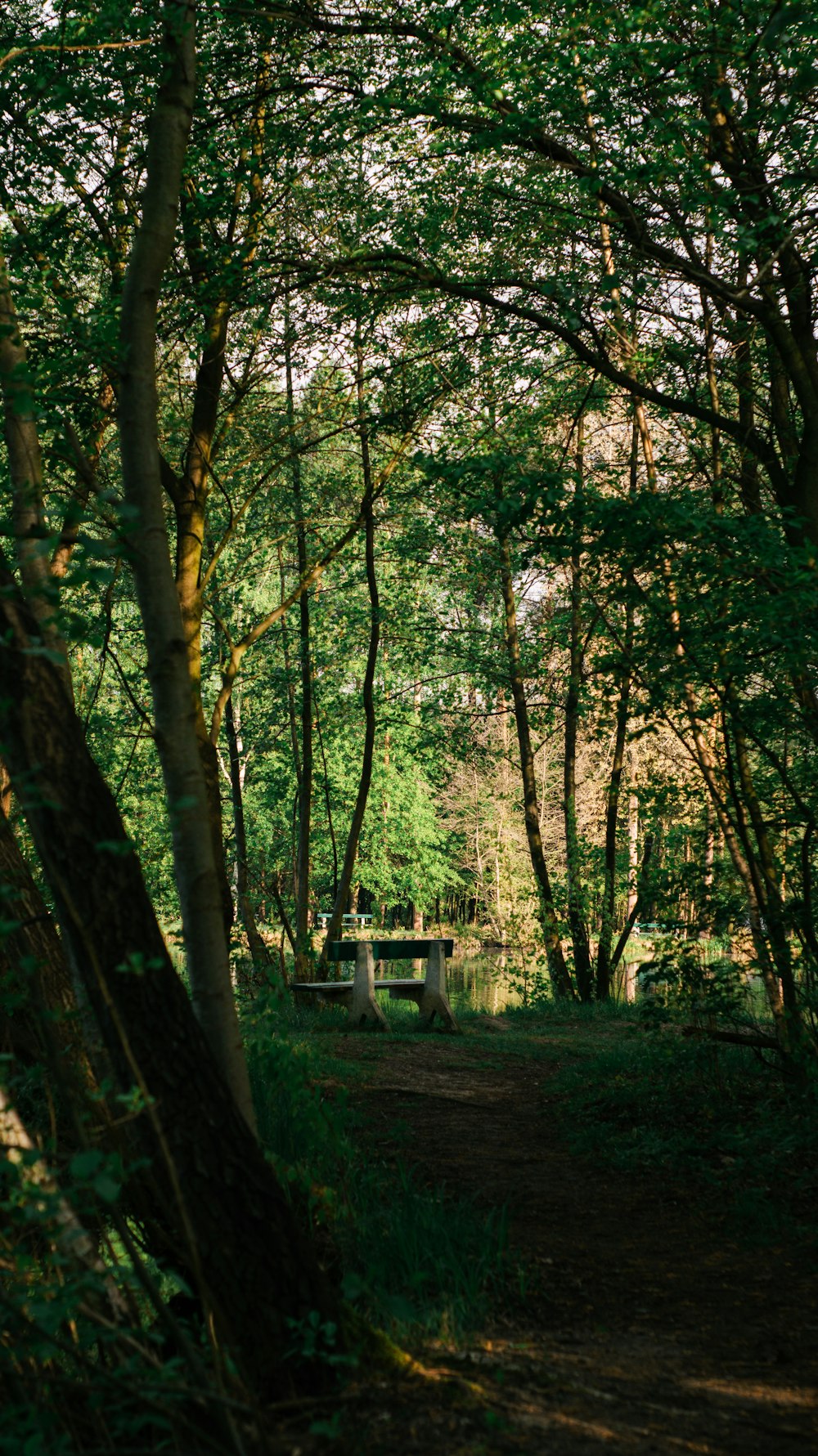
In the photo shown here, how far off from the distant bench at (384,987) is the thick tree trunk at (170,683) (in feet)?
23.5

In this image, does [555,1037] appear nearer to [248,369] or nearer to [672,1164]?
[672,1164]

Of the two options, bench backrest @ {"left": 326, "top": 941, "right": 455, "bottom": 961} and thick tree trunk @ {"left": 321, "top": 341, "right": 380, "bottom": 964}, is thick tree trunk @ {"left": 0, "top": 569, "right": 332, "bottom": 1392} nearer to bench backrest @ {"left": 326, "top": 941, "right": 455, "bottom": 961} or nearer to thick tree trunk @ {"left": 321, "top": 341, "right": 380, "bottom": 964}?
bench backrest @ {"left": 326, "top": 941, "right": 455, "bottom": 961}

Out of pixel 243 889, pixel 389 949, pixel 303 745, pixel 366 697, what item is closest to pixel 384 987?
pixel 389 949

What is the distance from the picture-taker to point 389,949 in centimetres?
1095

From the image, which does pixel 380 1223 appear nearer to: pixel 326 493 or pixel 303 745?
pixel 303 745

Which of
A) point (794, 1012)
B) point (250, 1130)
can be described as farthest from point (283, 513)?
point (250, 1130)

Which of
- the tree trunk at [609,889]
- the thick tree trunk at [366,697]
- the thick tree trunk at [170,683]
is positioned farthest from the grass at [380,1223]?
the tree trunk at [609,889]

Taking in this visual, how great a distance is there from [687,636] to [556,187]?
386cm

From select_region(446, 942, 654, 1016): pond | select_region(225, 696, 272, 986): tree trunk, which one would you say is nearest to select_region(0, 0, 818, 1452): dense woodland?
select_region(225, 696, 272, 986): tree trunk

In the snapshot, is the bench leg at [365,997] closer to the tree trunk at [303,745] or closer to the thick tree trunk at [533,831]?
the tree trunk at [303,745]

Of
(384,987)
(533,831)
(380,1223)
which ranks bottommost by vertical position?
(380,1223)

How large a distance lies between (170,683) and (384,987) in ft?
26.3

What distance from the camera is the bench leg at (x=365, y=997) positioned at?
10.5 meters

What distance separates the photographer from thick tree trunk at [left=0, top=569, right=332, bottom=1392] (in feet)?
9.55
